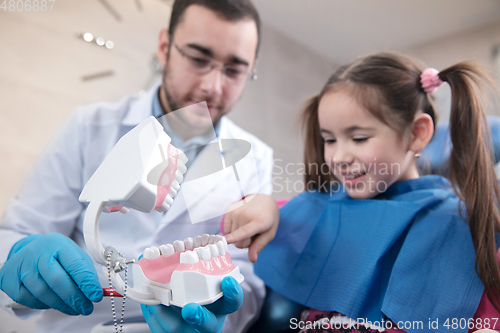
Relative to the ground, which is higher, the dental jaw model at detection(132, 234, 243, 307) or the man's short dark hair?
the man's short dark hair

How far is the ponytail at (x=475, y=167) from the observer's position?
61cm

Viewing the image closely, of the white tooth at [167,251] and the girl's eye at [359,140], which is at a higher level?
the girl's eye at [359,140]

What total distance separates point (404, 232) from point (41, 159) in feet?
3.23

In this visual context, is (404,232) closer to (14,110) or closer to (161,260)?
(161,260)

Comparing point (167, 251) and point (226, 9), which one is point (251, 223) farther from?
point (226, 9)

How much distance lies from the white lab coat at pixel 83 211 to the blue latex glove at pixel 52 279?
0.09m

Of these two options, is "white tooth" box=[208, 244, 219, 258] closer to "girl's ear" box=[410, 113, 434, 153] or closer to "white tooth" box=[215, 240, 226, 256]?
"white tooth" box=[215, 240, 226, 256]

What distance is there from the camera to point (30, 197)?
0.85m

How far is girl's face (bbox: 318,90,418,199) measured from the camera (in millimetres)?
766

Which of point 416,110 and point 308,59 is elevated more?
point 308,59

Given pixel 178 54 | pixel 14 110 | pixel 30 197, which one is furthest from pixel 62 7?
pixel 30 197

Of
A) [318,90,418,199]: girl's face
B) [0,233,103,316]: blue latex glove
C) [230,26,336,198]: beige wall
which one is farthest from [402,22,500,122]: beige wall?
[0,233,103,316]: blue latex glove

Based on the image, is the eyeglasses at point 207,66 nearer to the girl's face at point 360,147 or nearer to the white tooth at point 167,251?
the girl's face at point 360,147

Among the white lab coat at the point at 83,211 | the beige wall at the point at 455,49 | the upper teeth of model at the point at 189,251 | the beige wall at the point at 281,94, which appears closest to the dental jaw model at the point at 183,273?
the upper teeth of model at the point at 189,251
